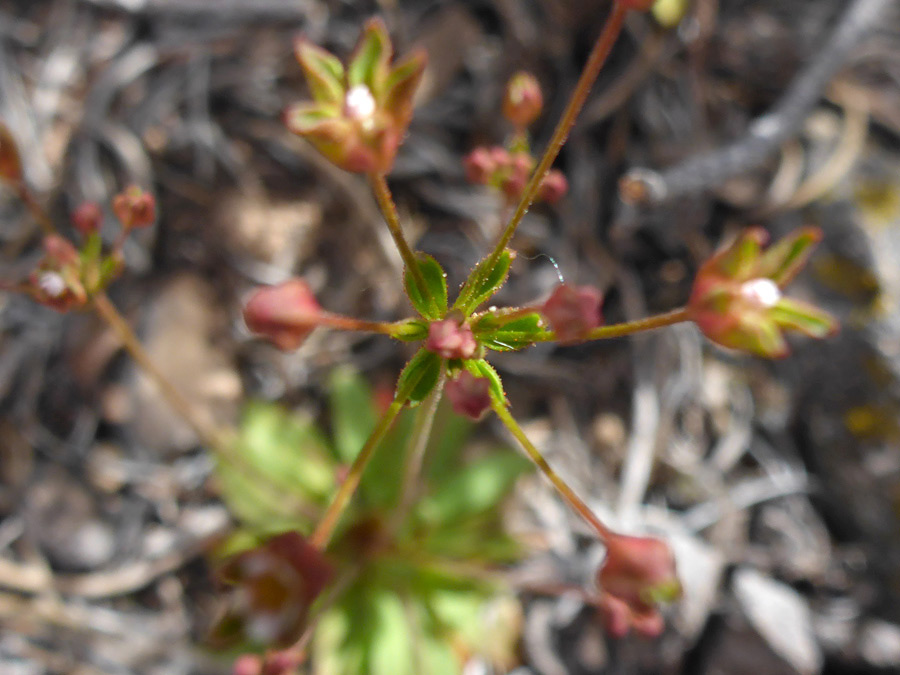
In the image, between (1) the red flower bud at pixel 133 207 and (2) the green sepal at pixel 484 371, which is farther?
(1) the red flower bud at pixel 133 207

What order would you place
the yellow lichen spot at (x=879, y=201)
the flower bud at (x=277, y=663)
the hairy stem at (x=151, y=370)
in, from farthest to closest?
the yellow lichen spot at (x=879, y=201), the hairy stem at (x=151, y=370), the flower bud at (x=277, y=663)

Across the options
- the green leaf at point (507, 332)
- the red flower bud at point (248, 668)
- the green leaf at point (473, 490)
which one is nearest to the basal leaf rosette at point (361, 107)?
the green leaf at point (507, 332)

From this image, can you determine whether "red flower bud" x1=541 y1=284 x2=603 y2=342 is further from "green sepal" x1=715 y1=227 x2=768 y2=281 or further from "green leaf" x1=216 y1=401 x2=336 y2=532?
"green leaf" x1=216 y1=401 x2=336 y2=532

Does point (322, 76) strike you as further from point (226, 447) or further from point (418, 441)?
point (226, 447)

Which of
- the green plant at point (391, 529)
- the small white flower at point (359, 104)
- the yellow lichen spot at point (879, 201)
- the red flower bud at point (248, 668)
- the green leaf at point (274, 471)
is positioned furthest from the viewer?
the yellow lichen spot at point (879, 201)

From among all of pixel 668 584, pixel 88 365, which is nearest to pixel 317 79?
pixel 668 584

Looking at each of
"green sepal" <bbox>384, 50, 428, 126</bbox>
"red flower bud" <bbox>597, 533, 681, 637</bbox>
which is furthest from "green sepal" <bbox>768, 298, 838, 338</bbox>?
"green sepal" <bbox>384, 50, 428, 126</bbox>

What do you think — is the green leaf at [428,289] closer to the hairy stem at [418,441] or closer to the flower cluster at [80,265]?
the hairy stem at [418,441]
